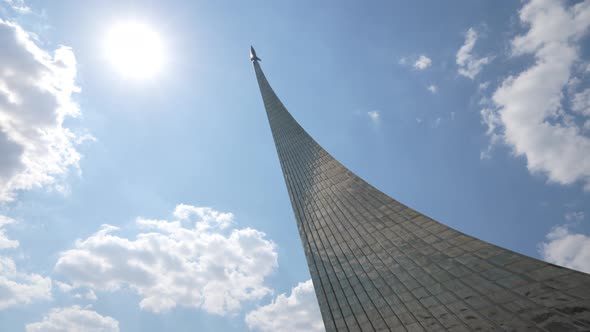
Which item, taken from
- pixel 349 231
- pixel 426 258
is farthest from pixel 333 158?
pixel 426 258

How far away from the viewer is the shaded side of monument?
6.71 m

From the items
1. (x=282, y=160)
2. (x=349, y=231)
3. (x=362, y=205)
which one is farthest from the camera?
(x=282, y=160)

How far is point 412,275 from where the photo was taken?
912 cm

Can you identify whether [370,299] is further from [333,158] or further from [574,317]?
[333,158]

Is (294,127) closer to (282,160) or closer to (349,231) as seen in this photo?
(282,160)

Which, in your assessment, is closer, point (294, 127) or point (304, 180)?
point (304, 180)

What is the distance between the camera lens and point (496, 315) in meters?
6.85

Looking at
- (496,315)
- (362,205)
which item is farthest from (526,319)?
(362,205)

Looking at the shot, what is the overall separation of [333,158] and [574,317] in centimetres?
1194

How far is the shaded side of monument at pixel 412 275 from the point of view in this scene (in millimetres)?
6711

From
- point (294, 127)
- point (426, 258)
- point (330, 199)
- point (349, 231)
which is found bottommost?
point (426, 258)

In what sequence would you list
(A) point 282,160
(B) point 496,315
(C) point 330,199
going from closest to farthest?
1. (B) point 496,315
2. (C) point 330,199
3. (A) point 282,160

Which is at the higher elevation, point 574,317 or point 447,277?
point 447,277

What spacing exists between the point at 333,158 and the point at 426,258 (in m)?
8.46
